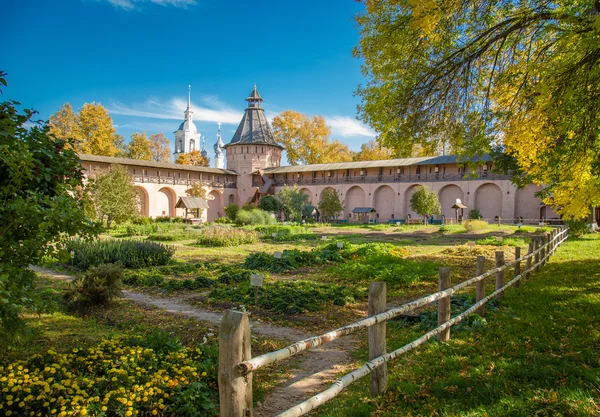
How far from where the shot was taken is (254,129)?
151 feet

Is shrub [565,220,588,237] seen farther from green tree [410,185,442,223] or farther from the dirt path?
the dirt path

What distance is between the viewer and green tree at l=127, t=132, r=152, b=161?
1720 inches

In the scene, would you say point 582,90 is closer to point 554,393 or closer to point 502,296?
point 502,296

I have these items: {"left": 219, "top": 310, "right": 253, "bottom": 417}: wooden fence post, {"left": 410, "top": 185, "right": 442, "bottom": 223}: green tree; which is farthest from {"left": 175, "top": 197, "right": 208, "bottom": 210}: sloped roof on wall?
{"left": 219, "top": 310, "right": 253, "bottom": 417}: wooden fence post

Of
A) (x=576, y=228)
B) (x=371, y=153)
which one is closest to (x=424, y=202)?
(x=576, y=228)

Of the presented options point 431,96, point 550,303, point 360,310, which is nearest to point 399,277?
point 360,310

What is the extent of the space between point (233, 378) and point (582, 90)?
5831mm

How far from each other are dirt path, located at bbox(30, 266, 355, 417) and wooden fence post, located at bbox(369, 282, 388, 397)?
597mm

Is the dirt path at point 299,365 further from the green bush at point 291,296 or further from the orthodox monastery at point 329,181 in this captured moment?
the orthodox monastery at point 329,181

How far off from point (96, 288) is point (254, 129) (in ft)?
135

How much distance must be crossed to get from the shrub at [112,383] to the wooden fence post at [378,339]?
1.21 m

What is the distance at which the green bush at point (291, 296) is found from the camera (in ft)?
20.5

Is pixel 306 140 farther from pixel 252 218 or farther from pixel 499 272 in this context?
pixel 499 272

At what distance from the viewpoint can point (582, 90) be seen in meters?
5.45
